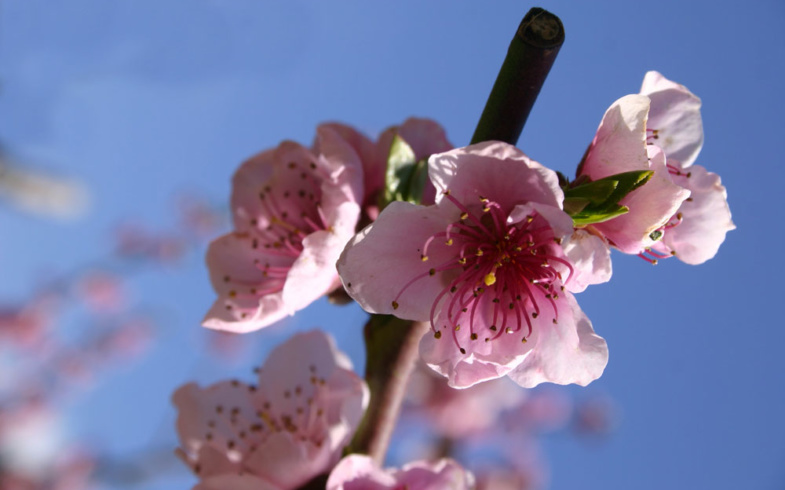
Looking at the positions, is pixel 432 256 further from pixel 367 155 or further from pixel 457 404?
pixel 457 404

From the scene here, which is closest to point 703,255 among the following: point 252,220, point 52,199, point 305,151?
point 305,151

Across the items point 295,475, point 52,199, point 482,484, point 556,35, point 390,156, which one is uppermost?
point 556,35

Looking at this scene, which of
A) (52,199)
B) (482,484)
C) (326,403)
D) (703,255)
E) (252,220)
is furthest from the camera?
(482,484)

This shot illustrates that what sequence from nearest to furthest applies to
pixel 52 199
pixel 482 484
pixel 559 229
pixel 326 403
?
pixel 559 229
pixel 326 403
pixel 52 199
pixel 482 484

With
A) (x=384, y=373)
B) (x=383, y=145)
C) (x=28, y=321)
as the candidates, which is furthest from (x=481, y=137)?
(x=28, y=321)

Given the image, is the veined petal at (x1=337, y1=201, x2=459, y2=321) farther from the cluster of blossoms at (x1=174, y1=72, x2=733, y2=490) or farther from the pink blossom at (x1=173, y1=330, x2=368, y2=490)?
the pink blossom at (x1=173, y1=330, x2=368, y2=490)

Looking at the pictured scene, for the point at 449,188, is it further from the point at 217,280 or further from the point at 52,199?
the point at 52,199

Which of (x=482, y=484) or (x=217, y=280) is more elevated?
(x=217, y=280)
